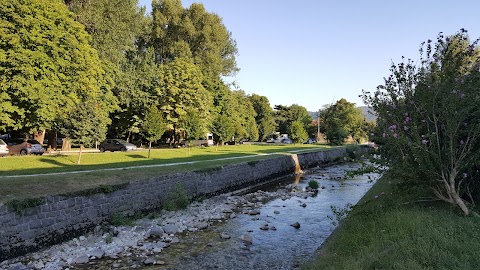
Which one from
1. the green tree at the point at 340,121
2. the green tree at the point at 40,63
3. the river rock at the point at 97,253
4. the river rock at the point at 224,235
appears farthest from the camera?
the green tree at the point at 340,121

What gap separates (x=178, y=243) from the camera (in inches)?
458

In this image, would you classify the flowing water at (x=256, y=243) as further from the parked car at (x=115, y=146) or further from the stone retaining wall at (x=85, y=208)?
the parked car at (x=115, y=146)

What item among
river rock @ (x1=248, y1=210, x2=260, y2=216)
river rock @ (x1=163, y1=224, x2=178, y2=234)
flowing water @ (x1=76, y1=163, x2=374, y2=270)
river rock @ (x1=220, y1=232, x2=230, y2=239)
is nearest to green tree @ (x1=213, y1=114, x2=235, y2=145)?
flowing water @ (x1=76, y1=163, x2=374, y2=270)

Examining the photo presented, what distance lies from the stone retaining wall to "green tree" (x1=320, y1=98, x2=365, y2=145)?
4962cm

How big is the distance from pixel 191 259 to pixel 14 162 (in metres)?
14.2

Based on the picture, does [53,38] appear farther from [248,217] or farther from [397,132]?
[397,132]

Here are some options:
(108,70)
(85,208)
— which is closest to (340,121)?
(108,70)

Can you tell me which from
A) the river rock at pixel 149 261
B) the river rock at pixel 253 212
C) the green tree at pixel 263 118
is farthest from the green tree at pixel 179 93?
the green tree at pixel 263 118

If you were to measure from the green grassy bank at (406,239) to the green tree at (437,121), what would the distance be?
81 centimetres

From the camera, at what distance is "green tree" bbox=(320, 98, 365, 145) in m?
68.9

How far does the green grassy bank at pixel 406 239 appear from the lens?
5840 mm

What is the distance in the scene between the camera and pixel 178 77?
41625 mm

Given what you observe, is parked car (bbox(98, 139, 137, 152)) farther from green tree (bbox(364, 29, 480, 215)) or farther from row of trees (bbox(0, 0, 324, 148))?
green tree (bbox(364, 29, 480, 215))

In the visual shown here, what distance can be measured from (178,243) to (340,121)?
230 ft
